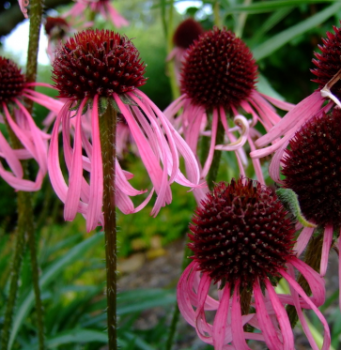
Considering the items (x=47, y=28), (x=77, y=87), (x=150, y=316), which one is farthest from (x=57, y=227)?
(x=77, y=87)

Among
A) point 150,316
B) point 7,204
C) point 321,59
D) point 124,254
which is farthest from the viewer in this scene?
point 7,204

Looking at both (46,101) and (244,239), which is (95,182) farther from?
(46,101)

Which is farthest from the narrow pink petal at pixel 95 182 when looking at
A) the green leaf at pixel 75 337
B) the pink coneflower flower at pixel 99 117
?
the green leaf at pixel 75 337

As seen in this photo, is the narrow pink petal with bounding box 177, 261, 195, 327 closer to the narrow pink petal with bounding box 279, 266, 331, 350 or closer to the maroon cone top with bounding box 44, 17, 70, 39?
the narrow pink petal with bounding box 279, 266, 331, 350

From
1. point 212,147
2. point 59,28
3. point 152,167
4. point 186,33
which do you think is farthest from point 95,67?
point 186,33

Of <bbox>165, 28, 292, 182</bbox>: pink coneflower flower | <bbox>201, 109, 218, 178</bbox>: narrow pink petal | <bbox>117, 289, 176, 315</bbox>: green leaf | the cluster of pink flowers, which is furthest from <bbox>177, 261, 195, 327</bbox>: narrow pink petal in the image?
<bbox>117, 289, 176, 315</bbox>: green leaf

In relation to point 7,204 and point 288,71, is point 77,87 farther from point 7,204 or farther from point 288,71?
point 288,71

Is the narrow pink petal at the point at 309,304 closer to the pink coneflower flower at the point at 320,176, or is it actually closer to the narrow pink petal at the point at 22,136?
the pink coneflower flower at the point at 320,176
